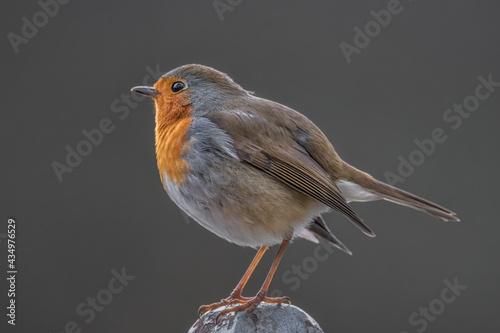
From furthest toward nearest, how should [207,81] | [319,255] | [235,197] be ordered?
[319,255], [207,81], [235,197]

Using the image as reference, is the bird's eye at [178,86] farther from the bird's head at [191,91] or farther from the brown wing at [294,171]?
the brown wing at [294,171]

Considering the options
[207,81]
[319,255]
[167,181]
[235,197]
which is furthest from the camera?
[319,255]

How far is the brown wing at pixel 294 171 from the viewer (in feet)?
9.12

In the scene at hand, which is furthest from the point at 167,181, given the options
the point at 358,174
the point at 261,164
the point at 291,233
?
the point at 358,174

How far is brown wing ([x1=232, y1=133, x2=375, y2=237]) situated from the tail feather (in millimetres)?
283

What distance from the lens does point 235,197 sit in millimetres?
2701

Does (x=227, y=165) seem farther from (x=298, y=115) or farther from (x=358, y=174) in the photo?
(x=358, y=174)

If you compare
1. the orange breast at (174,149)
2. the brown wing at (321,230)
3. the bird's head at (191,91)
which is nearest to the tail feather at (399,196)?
the brown wing at (321,230)

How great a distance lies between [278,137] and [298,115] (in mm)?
184

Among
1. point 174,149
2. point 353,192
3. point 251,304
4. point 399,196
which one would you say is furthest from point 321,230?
point 174,149

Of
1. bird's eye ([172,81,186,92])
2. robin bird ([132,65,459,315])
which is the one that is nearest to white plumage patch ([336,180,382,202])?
robin bird ([132,65,459,315])

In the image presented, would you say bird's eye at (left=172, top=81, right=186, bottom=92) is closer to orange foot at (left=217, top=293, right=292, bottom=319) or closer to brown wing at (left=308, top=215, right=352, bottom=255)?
brown wing at (left=308, top=215, right=352, bottom=255)

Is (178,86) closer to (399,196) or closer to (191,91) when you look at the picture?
(191,91)

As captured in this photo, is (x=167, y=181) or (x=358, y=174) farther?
(x=358, y=174)
